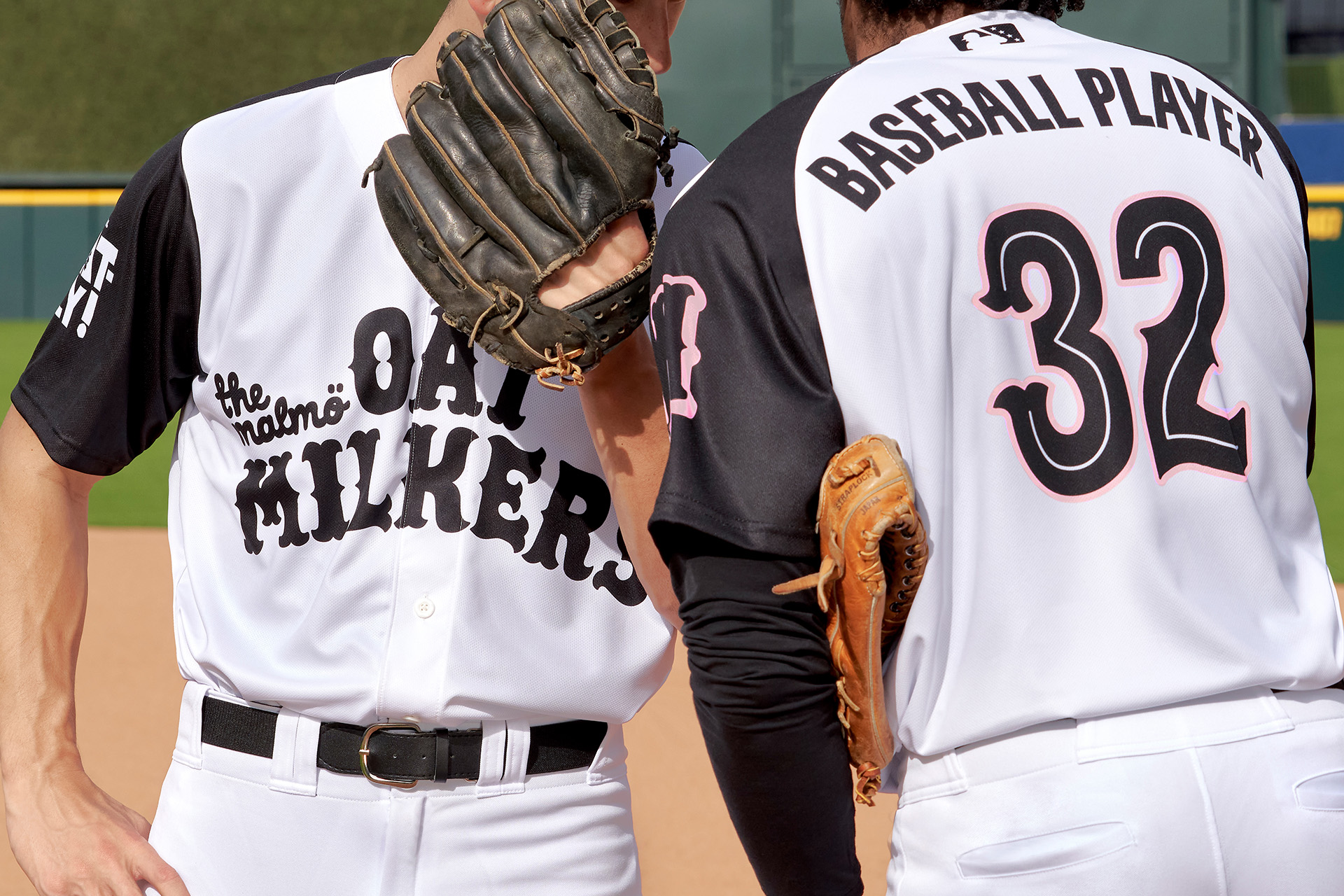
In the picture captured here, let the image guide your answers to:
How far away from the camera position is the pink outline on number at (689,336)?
1.14 metres

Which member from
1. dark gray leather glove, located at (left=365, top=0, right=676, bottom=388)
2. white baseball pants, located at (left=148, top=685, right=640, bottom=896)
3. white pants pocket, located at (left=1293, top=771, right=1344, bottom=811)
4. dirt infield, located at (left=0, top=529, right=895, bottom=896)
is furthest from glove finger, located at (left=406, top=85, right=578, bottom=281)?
dirt infield, located at (left=0, top=529, right=895, bottom=896)

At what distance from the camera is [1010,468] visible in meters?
1.14

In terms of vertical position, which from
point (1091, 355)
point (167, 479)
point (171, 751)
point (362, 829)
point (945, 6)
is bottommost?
point (171, 751)

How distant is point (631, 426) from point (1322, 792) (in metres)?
0.70

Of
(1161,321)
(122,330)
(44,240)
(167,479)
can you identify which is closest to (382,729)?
(122,330)

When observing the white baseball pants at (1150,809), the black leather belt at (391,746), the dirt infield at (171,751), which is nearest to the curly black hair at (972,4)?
the white baseball pants at (1150,809)

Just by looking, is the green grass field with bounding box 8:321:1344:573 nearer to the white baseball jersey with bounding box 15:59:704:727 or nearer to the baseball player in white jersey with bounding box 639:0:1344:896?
the white baseball jersey with bounding box 15:59:704:727

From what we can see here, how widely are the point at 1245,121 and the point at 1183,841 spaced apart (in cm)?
69

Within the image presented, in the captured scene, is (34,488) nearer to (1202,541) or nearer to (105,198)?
(1202,541)

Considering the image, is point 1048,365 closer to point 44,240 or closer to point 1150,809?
point 1150,809

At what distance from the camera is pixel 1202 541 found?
116 centimetres

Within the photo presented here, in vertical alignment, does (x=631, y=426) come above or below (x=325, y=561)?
above

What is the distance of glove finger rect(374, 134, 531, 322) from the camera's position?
1.19 metres

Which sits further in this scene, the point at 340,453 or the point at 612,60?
the point at 340,453
